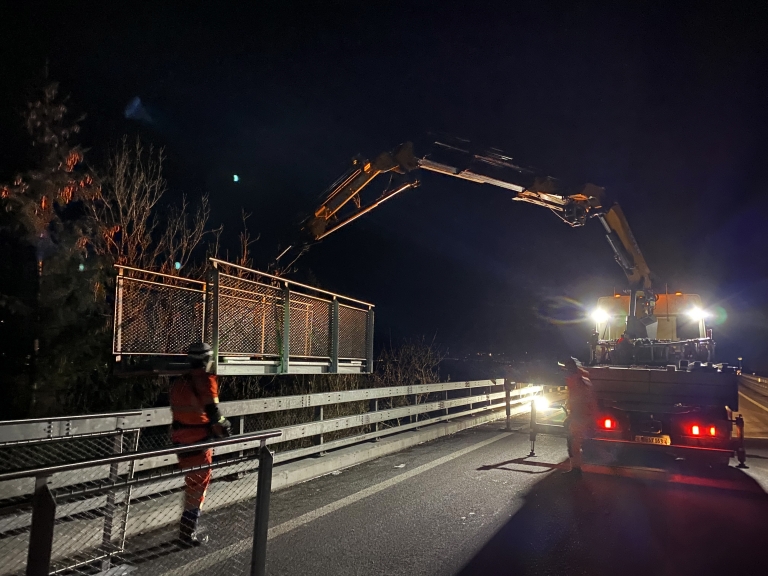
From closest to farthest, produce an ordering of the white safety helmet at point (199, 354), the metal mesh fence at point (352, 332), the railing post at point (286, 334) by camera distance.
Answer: the white safety helmet at point (199, 354)
the railing post at point (286, 334)
the metal mesh fence at point (352, 332)

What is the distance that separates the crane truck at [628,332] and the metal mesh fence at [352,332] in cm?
187

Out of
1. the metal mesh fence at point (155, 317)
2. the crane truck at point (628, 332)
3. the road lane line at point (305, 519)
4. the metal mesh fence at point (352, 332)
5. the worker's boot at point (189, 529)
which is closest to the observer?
the road lane line at point (305, 519)

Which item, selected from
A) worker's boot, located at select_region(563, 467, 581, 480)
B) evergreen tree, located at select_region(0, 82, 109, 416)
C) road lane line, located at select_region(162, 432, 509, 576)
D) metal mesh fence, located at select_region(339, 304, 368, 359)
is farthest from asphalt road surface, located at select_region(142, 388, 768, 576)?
evergreen tree, located at select_region(0, 82, 109, 416)

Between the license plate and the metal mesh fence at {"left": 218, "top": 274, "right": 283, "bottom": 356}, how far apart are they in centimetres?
540

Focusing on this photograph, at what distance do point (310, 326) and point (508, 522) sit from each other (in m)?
5.20

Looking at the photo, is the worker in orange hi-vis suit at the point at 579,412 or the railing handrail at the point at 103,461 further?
the worker in orange hi-vis suit at the point at 579,412

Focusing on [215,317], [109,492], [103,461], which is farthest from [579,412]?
[103,461]

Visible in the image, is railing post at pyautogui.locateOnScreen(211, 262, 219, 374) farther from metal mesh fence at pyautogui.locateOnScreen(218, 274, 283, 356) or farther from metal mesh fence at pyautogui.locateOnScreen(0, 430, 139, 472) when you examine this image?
metal mesh fence at pyautogui.locateOnScreen(0, 430, 139, 472)

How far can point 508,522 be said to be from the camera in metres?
5.95

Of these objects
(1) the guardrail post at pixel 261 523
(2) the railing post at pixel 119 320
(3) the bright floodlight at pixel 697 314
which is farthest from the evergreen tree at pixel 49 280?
(3) the bright floodlight at pixel 697 314

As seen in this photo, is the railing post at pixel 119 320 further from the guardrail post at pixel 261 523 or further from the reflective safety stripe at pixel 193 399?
the guardrail post at pixel 261 523

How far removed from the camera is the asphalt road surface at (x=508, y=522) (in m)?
4.79

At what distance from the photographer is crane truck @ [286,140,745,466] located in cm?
798

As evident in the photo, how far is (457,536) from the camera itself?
215 inches
